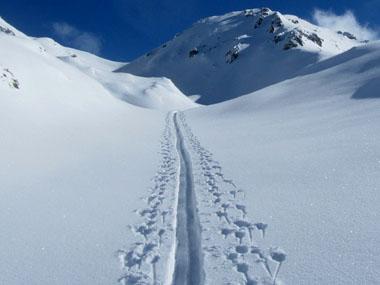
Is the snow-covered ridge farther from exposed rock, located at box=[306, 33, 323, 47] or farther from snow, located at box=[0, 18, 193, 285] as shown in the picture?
Answer: exposed rock, located at box=[306, 33, 323, 47]

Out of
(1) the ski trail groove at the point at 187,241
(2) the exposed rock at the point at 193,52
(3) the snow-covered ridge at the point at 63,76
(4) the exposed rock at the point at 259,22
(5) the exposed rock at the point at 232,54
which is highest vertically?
(4) the exposed rock at the point at 259,22

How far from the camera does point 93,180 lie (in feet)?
44.0

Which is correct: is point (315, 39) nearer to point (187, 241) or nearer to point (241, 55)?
point (241, 55)

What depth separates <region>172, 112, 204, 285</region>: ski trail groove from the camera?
6.97 meters

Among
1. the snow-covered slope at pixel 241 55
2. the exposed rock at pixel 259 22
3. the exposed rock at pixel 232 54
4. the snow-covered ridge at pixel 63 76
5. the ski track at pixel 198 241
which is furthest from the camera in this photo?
the exposed rock at pixel 259 22

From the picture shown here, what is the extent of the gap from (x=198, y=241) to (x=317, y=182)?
15.0ft

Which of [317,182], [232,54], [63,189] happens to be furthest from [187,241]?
[232,54]

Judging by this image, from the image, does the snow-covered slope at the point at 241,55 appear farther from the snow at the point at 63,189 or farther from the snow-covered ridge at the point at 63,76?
the snow at the point at 63,189

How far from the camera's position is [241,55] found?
155 metres

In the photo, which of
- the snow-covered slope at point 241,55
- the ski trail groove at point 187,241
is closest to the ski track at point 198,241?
the ski trail groove at point 187,241

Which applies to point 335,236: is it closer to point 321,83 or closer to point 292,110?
point 292,110

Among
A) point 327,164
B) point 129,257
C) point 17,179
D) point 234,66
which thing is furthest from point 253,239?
point 234,66

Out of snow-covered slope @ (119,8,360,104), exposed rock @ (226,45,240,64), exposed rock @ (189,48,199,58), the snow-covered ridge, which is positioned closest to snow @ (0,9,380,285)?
the snow-covered ridge

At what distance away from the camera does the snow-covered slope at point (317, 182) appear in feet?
23.1
